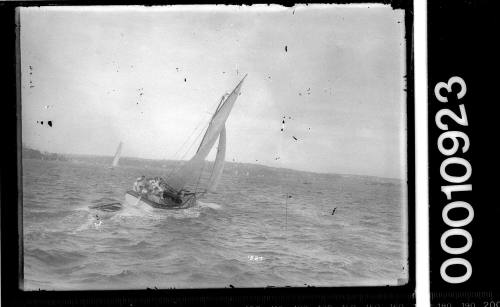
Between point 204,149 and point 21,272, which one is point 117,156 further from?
point 21,272

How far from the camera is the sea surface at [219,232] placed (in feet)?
6.86

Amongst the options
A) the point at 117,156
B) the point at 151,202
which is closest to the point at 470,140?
the point at 151,202

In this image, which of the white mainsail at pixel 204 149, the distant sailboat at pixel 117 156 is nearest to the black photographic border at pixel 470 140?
the white mainsail at pixel 204 149

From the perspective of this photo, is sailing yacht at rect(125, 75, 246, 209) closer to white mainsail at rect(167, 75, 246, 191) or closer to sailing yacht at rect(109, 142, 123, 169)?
white mainsail at rect(167, 75, 246, 191)

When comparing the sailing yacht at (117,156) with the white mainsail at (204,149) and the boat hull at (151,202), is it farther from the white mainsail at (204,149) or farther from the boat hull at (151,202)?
the white mainsail at (204,149)

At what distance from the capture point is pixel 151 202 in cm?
211

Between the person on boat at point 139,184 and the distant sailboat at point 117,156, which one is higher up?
the distant sailboat at point 117,156

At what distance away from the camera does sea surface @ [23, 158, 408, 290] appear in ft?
6.86

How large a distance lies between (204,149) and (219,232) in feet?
1.40

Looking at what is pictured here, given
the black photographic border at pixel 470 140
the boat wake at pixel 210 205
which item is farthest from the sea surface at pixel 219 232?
the black photographic border at pixel 470 140

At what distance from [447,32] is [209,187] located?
1419mm

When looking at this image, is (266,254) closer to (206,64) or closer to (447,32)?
(206,64)

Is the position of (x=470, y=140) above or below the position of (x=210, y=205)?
above

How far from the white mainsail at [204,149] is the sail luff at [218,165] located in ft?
0.14
